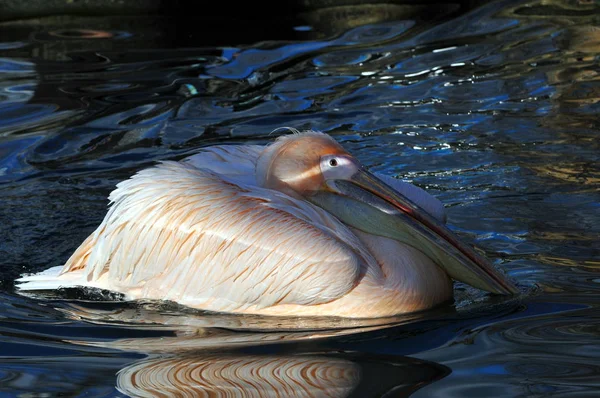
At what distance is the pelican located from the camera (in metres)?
3.36

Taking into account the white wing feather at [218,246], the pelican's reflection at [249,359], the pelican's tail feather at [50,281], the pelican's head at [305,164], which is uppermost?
the pelican's head at [305,164]

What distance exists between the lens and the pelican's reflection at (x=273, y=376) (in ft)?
8.80

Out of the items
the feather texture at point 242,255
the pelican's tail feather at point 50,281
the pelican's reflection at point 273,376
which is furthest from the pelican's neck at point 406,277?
the pelican's tail feather at point 50,281

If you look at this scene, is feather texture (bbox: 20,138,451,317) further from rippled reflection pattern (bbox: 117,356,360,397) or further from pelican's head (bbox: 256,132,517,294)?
rippled reflection pattern (bbox: 117,356,360,397)

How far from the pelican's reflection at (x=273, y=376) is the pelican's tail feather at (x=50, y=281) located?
2.82ft

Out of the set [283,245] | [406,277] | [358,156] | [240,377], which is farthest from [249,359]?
[358,156]

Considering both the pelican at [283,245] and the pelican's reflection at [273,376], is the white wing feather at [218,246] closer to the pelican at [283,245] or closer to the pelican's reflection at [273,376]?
the pelican at [283,245]

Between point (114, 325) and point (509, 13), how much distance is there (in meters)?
5.17

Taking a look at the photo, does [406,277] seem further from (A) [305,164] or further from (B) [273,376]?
(B) [273,376]

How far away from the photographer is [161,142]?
5.51 metres

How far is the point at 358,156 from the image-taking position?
5281 millimetres

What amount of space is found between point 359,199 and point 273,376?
0.98 meters

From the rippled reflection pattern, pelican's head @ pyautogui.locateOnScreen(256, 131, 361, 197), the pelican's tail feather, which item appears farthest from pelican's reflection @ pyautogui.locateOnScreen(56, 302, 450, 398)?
pelican's head @ pyautogui.locateOnScreen(256, 131, 361, 197)

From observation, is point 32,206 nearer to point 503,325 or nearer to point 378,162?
point 378,162
